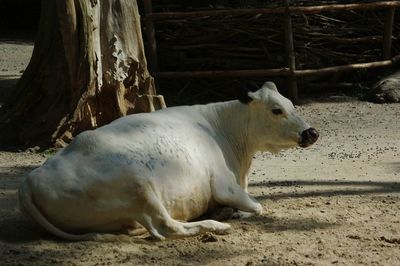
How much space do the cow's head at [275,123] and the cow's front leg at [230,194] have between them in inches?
15.5

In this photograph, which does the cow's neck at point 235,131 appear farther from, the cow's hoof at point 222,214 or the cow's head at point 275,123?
the cow's hoof at point 222,214

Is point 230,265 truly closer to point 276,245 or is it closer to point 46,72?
point 276,245

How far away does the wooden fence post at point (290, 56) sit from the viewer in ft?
37.9

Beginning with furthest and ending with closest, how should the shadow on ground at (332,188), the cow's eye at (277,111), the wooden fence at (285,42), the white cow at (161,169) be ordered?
the wooden fence at (285,42) → the shadow on ground at (332,188) → the cow's eye at (277,111) → the white cow at (161,169)

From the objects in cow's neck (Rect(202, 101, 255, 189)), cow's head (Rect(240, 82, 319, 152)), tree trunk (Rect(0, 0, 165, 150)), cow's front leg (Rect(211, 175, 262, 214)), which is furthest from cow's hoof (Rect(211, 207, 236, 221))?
tree trunk (Rect(0, 0, 165, 150))

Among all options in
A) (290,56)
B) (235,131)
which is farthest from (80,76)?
(290,56)

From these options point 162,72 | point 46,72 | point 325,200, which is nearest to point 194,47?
point 162,72

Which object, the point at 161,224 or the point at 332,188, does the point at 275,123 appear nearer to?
the point at 161,224

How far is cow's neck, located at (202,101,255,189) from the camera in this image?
5.51 meters

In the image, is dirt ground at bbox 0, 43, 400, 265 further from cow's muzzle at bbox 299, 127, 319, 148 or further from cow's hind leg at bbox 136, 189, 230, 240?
cow's muzzle at bbox 299, 127, 319, 148

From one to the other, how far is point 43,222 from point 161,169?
741 mm

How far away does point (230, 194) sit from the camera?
5.16m

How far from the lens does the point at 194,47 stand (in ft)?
39.7

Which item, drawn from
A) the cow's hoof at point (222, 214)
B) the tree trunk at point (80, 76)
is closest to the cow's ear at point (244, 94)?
the cow's hoof at point (222, 214)
